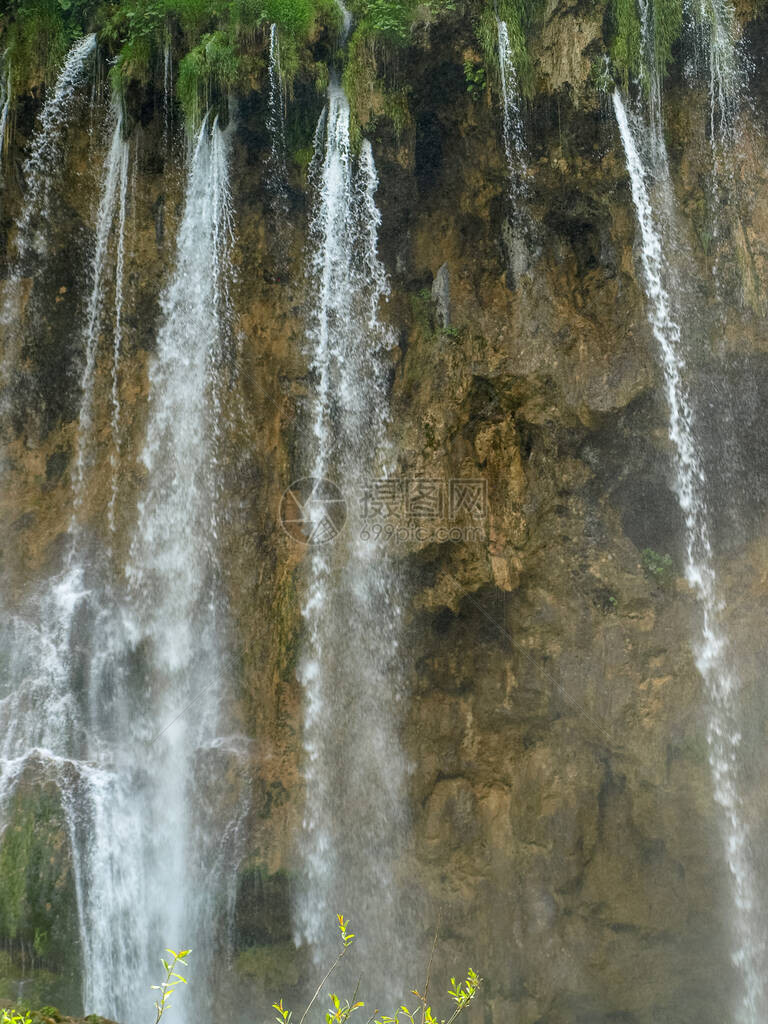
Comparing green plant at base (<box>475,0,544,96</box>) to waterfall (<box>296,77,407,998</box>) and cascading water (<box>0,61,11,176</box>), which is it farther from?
cascading water (<box>0,61,11,176</box>)

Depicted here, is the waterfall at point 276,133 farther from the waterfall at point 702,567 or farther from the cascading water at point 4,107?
the waterfall at point 702,567

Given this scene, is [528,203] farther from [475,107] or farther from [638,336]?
[638,336]

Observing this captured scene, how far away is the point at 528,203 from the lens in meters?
9.08

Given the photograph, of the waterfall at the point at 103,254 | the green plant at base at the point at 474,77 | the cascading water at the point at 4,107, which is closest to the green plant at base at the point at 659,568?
the green plant at base at the point at 474,77

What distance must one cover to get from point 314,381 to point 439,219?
2.19 meters

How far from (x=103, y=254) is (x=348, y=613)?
4852 mm

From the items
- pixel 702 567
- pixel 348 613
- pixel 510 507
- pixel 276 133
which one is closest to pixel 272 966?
pixel 348 613

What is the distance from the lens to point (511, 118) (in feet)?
29.9

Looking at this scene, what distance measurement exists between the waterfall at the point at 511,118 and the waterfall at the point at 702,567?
998 millimetres

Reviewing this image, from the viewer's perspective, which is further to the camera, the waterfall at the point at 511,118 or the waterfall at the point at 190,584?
the waterfall at the point at 511,118

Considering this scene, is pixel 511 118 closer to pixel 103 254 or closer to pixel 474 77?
pixel 474 77

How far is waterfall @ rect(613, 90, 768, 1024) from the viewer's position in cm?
789

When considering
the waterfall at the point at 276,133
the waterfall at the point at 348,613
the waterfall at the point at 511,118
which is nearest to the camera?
the waterfall at the point at 348,613

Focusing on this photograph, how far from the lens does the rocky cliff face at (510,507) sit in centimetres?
804
